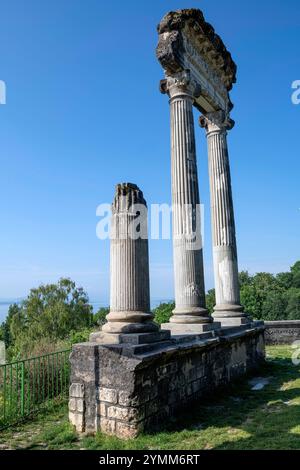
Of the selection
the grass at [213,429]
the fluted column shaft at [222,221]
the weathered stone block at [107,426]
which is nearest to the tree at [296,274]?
the fluted column shaft at [222,221]

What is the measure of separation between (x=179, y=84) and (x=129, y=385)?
7833 mm

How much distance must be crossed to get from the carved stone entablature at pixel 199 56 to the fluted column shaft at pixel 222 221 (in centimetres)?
84

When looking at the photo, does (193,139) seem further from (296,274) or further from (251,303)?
(296,274)

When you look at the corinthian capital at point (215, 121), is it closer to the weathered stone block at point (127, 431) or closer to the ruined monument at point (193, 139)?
the ruined monument at point (193, 139)

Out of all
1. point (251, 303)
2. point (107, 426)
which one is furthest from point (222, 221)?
point (251, 303)

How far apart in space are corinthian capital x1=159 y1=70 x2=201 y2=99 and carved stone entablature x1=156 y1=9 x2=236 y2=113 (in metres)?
0.13

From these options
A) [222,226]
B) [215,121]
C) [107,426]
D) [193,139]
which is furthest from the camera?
[215,121]

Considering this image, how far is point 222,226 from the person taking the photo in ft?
40.4

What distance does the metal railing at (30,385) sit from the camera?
748 cm

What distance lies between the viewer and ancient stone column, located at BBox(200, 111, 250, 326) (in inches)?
471

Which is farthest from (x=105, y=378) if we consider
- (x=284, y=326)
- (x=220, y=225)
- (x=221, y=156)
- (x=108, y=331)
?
(x=284, y=326)

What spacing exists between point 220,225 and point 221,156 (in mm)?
2443
